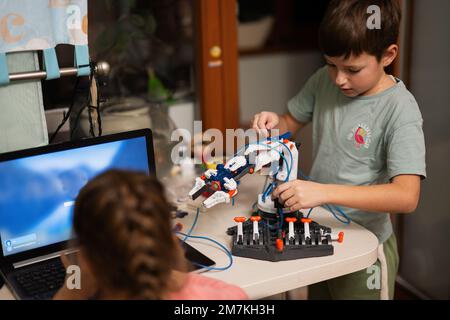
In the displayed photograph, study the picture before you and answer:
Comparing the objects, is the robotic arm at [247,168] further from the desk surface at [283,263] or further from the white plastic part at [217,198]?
the desk surface at [283,263]

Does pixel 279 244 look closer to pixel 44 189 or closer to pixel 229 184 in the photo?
pixel 229 184

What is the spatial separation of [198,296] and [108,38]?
1360 mm

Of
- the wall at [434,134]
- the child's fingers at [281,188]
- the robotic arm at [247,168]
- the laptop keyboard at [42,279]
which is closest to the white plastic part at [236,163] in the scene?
the robotic arm at [247,168]

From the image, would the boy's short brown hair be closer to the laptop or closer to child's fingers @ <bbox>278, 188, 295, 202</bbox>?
child's fingers @ <bbox>278, 188, 295, 202</bbox>

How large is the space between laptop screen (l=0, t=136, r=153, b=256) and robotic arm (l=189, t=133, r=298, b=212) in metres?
0.19

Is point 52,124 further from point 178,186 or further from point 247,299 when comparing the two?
point 247,299

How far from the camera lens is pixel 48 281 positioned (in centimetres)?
119

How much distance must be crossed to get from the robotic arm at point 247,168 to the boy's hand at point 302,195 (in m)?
0.07

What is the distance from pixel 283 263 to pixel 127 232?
0.45m

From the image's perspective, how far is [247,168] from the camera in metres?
1.34

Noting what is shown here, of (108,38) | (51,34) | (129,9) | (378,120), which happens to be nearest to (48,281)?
(51,34)

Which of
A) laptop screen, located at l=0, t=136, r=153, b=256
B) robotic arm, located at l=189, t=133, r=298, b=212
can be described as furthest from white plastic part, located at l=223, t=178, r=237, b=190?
laptop screen, located at l=0, t=136, r=153, b=256

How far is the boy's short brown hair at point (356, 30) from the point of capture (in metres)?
1.34
